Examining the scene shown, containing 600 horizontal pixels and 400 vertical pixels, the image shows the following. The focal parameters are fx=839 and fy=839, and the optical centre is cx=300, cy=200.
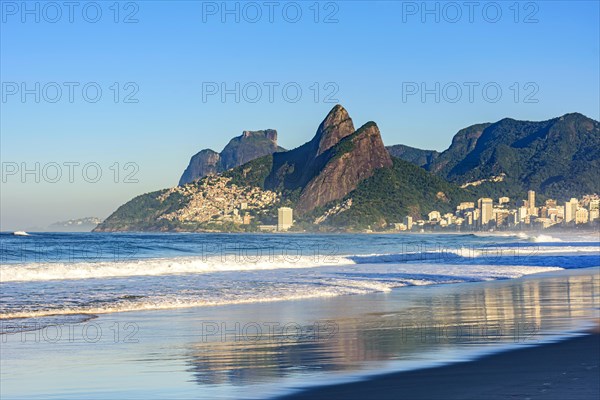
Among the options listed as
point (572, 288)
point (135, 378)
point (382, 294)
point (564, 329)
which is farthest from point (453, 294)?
point (135, 378)

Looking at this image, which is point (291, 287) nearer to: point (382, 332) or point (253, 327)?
point (253, 327)

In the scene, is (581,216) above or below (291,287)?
above

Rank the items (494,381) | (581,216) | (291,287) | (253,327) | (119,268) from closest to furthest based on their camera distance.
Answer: (494,381) → (253,327) → (291,287) → (119,268) → (581,216)

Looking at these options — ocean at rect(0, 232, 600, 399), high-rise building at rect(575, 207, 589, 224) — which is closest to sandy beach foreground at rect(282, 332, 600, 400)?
ocean at rect(0, 232, 600, 399)

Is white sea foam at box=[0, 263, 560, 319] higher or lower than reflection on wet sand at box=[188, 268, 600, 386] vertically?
higher

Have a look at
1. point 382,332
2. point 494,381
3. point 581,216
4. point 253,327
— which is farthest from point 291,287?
point 581,216

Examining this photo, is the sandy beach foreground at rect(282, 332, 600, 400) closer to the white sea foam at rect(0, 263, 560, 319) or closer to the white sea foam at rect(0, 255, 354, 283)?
the white sea foam at rect(0, 263, 560, 319)
